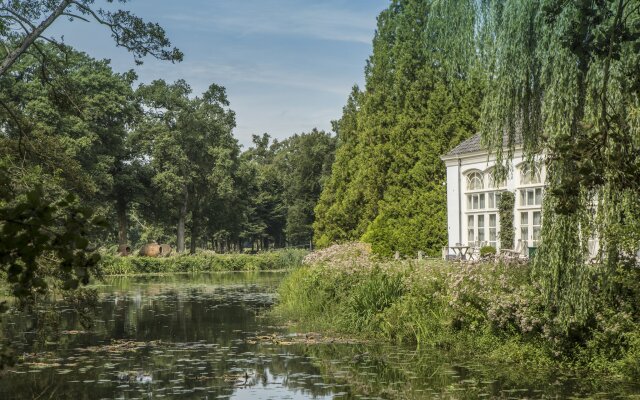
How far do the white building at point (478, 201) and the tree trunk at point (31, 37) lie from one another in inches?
507

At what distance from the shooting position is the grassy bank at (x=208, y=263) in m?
45.9

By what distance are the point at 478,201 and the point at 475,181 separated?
644 millimetres

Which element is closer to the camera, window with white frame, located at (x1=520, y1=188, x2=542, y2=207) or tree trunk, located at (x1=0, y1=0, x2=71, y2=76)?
tree trunk, located at (x1=0, y1=0, x2=71, y2=76)

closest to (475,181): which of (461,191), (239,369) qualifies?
(461,191)

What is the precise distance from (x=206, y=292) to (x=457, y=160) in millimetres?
11035

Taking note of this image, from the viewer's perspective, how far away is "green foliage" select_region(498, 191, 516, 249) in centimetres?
2259

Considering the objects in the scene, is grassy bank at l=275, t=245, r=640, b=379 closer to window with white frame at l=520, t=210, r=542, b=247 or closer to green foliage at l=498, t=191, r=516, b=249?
green foliage at l=498, t=191, r=516, b=249

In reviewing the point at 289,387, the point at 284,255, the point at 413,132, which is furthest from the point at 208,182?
the point at 289,387

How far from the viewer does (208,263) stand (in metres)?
49.5

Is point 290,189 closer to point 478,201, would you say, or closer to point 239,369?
point 478,201

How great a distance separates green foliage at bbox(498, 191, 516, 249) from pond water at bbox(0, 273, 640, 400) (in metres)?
8.18

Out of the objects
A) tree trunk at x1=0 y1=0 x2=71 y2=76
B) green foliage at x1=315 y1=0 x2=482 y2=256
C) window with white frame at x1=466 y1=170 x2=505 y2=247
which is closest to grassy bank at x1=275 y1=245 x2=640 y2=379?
window with white frame at x1=466 y1=170 x2=505 y2=247

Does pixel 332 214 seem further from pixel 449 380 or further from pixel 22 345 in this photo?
pixel 449 380

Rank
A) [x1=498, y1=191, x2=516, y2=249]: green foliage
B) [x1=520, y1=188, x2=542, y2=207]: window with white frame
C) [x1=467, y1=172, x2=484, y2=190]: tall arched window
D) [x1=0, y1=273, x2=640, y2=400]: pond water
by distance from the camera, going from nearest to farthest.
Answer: [x1=0, y1=273, x2=640, y2=400]: pond water < [x1=520, y1=188, x2=542, y2=207]: window with white frame < [x1=498, y1=191, x2=516, y2=249]: green foliage < [x1=467, y1=172, x2=484, y2=190]: tall arched window
